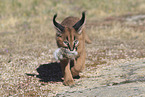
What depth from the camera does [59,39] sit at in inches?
315

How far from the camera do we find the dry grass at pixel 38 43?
8.93 m

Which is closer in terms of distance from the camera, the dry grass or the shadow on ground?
the dry grass

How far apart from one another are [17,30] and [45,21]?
576 cm

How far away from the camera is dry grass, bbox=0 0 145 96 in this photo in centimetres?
893

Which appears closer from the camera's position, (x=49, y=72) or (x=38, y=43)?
(x=49, y=72)

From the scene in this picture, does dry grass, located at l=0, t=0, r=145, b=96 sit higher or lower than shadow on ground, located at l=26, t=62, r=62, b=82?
higher

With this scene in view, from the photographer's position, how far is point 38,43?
1688 centimetres

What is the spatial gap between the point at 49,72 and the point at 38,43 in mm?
6539

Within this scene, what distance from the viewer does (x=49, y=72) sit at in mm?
10680

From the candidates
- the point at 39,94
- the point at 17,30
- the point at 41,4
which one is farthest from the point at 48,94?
the point at 41,4

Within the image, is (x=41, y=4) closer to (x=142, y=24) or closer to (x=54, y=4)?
(x=54, y=4)

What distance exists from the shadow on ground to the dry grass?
328 mm

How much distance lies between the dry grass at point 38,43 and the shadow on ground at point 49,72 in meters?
0.33

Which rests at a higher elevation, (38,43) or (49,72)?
(38,43)
